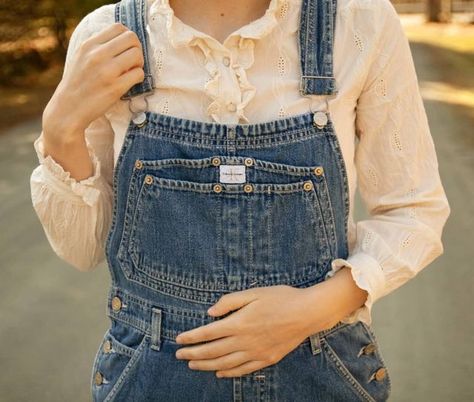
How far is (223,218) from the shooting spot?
140 centimetres

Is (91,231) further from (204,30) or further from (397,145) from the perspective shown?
(397,145)

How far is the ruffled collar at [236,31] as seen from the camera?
1433mm

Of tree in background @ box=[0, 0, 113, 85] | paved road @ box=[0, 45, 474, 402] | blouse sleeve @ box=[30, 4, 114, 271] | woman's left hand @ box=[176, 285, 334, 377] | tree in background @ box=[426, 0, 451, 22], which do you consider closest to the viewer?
woman's left hand @ box=[176, 285, 334, 377]

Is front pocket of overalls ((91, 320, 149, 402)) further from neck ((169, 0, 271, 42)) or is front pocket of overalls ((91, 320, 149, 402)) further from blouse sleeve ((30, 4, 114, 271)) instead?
neck ((169, 0, 271, 42))

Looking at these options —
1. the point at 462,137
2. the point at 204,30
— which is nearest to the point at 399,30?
the point at 204,30

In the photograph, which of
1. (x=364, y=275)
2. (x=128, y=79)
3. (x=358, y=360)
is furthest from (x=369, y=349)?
(x=128, y=79)

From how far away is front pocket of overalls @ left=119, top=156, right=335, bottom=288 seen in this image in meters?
1.40

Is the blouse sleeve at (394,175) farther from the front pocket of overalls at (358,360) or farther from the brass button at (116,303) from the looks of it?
the brass button at (116,303)

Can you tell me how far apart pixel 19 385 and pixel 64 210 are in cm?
203

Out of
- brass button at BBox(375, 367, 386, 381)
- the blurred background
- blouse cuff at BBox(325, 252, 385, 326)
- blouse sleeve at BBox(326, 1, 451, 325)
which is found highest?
blouse sleeve at BBox(326, 1, 451, 325)

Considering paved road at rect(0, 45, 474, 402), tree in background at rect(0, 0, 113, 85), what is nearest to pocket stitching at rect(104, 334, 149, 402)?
paved road at rect(0, 45, 474, 402)

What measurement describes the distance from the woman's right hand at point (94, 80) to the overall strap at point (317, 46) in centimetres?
27

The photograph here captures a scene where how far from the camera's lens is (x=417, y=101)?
1.47 m

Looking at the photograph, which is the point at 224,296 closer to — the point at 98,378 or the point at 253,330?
the point at 253,330
